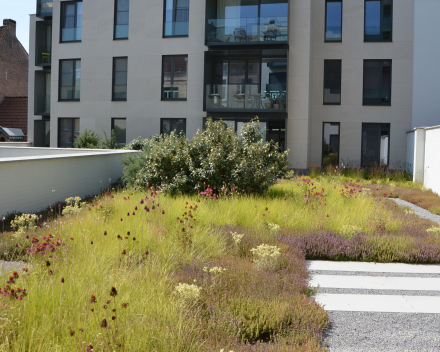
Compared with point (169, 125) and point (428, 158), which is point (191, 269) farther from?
point (169, 125)

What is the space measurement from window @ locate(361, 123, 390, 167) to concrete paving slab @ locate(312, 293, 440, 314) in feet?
56.0

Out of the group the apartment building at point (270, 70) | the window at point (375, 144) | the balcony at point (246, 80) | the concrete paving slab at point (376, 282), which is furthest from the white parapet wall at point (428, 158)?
the concrete paving slab at point (376, 282)

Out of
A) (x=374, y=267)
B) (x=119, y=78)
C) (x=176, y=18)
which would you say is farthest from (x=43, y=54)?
(x=374, y=267)

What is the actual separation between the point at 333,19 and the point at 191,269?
A: 64.9 ft

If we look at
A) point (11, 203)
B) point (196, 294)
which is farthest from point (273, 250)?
point (11, 203)

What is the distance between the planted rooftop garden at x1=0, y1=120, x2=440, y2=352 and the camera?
320 centimetres

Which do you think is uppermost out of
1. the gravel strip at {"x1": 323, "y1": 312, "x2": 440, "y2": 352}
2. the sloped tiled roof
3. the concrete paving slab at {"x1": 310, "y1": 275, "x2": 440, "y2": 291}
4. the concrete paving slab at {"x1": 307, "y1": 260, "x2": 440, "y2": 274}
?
the sloped tiled roof

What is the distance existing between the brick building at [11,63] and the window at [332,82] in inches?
991

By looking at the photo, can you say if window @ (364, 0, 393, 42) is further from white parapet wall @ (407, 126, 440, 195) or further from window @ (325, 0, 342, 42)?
white parapet wall @ (407, 126, 440, 195)

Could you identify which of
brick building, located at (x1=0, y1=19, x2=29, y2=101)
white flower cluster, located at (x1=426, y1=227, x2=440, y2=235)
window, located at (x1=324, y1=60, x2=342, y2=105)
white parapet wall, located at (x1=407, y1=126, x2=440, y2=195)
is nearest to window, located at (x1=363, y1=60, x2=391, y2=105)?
window, located at (x1=324, y1=60, x2=342, y2=105)

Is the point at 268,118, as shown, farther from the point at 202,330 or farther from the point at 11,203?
the point at 202,330

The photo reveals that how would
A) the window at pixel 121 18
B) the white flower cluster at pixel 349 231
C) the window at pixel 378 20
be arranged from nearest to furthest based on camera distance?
the white flower cluster at pixel 349 231 → the window at pixel 378 20 → the window at pixel 121 18

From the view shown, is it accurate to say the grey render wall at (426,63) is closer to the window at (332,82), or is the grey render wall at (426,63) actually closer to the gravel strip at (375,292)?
the window at (332,82)

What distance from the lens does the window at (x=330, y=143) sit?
21531mm
